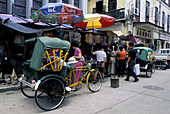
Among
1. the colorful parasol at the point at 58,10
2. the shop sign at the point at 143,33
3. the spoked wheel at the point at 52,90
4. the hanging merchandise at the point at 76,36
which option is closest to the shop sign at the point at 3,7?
the colorful parasol at the point at 58,10

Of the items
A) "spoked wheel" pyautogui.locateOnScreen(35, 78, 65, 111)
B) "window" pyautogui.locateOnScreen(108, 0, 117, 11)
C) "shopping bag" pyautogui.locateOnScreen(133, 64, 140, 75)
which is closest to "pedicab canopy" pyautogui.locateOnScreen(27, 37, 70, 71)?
"spoked wheel" pyautogui.locateOnScreen(35, 78, 65, 111)

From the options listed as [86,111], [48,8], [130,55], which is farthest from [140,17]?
[86,111]

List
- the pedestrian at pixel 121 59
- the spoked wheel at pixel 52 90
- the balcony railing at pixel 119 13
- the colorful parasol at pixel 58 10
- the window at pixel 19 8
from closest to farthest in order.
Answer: the spoked wheel at pixel 52 90
the colorful parasol at pixel 58 10
the pedestrian at pixel 121 59
the window at pixel 19 8
the balcony railing at pixel 119 13

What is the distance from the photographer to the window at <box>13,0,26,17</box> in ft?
38.9

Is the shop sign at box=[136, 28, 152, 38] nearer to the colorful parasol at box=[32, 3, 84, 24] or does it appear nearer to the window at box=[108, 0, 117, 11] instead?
the window at box=[108, 0, 117, 11]

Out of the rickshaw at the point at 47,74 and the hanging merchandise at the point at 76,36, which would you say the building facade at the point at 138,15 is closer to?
the hanging merchandise at the point at 76,36

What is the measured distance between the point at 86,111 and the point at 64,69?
146cm

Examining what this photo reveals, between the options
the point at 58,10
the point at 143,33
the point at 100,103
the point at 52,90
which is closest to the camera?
the point at 52,90

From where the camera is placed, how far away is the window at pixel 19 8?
1186 centimetres

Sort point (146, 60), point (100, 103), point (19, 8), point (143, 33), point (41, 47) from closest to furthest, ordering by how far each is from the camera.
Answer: point (41, 47)
point (100, 103)
point (146, 60)
point (19, 8)
point (143, 33)

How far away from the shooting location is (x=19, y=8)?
12.2 meters

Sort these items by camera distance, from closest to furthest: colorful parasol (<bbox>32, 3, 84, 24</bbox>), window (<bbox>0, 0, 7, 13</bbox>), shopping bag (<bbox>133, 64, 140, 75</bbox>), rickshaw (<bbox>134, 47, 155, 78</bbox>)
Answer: colorful parasol (<bbox>32, 3, 84, 24</bbox>), shopping bag (<bbox>133, 64, 140, 75</bbox>), rickshaw (<bbox>134, 47, 155, 78</bbox>), window (<bbox>0, 0, 7, 13</bbox>)

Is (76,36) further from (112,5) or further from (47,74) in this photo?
(112,5)

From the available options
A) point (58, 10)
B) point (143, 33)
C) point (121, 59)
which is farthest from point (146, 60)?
point (143, 33)
